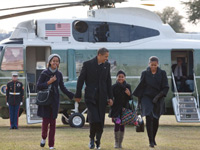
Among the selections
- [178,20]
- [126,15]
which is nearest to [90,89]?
[126,15]

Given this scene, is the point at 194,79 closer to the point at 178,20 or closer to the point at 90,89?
the point at 90,89

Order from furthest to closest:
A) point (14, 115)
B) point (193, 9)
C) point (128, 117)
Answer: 1. point (193, 9)
2. point (14, 115)
3. point (128, 117)

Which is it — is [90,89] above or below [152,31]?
below

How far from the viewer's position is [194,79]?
693 inches

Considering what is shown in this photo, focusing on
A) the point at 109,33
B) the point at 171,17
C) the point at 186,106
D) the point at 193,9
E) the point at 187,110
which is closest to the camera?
the point at 187,110

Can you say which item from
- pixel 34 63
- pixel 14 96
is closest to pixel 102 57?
pixel 14 96

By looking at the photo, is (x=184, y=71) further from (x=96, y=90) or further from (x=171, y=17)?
(x=171, y=17)

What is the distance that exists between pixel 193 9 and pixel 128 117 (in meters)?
28.8

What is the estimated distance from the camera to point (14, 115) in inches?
648

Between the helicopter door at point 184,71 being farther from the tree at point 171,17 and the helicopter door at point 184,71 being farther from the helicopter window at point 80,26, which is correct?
the tree at point 171,17

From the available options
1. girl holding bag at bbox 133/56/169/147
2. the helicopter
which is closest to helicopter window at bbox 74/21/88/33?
the helicopter

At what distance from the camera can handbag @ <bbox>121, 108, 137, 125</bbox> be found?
1116 centimetres

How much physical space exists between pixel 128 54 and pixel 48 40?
248cm

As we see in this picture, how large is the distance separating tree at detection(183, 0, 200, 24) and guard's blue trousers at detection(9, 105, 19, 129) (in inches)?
962
